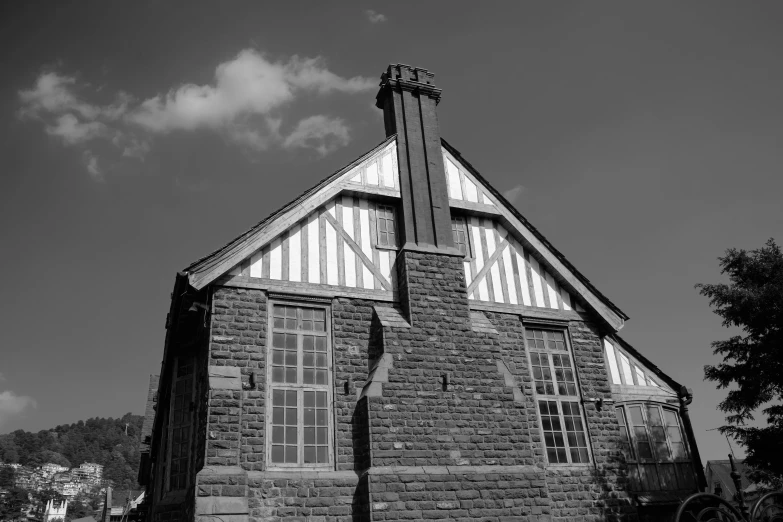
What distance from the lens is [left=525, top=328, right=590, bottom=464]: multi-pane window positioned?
12391 millimetres

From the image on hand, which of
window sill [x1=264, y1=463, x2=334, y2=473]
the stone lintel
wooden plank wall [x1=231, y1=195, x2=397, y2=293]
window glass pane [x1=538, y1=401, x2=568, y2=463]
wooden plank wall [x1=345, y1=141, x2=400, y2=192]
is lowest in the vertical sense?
window sill [x1=264, y1=463, x2=334, y2=473]

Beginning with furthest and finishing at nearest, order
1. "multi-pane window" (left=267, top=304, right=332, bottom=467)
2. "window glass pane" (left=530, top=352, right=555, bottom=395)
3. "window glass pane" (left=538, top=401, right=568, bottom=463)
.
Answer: "window glass pane" (left=530, top=352, right=555, bottom=395)
"window glass pane" (left=538, top=401, right=568, bottom=463)
"multi-pane window" (left=267, top=304, right=332, bottom=467)

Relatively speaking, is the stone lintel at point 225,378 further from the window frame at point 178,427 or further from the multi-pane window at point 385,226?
the multi-pane window at point 385,226

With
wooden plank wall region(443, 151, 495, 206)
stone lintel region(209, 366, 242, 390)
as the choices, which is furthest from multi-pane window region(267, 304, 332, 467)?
wooden plank wall region(443, 151, 495, 206)

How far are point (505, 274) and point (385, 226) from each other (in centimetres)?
284

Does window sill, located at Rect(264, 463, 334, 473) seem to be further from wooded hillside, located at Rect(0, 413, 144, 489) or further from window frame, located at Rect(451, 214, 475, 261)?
wooded hillside, located at Rect(0, 413, 144, 489)

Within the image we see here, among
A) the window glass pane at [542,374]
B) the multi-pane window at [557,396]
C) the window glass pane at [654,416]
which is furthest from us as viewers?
the window glass pane at [654,416]

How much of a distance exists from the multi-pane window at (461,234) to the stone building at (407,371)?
5cm

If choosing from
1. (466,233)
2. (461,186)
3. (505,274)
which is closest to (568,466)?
(505,274)

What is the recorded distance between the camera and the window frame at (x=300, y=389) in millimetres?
10266

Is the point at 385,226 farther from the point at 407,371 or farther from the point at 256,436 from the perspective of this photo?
the point at 256,436

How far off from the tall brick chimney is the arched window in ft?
17.7

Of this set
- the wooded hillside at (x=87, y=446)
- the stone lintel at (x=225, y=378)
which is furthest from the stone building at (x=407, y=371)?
the wooded hillside at (x=87, y=446)

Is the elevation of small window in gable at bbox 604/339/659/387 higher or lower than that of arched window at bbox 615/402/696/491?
higher
